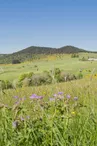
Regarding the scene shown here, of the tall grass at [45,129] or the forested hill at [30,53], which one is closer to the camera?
the tall grass at [45,129]

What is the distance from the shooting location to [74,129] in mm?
2367

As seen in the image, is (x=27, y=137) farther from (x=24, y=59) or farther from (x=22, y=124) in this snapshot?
(x=24, y=59)

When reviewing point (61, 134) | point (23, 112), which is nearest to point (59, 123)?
point (61, 134)

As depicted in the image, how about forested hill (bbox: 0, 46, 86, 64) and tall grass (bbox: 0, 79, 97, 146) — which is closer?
tall grass (bbox: 0, 79, 97, 146)

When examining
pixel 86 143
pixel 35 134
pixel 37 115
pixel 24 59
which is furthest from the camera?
pixel 24 59

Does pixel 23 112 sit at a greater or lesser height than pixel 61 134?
greater

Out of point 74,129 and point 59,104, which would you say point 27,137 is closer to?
point 74,129

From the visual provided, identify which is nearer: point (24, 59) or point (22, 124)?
point (22, 124)

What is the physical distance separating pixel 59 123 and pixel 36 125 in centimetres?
22

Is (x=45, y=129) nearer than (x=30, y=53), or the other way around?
(x=45, y=129)

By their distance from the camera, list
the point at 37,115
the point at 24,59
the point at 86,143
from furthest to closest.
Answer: the point at 24,59, the point at 37,115, the point at 86,143

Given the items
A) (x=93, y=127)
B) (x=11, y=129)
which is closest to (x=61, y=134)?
(x=93, y=127)

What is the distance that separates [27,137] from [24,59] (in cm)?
6731

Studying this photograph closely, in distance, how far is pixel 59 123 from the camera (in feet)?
8.19
